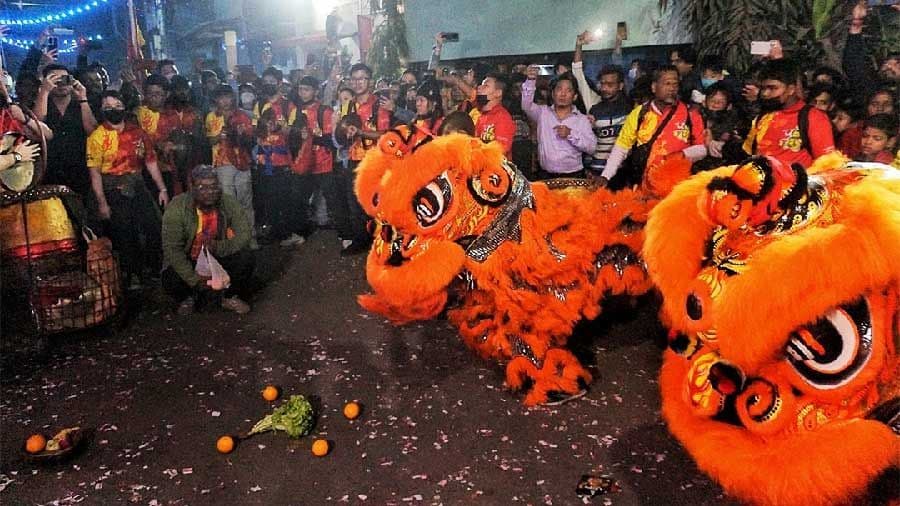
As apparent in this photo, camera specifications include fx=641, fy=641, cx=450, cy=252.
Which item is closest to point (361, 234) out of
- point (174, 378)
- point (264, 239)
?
point (264, 239)

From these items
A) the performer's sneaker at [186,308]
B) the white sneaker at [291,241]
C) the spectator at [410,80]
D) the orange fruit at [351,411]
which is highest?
the spectator at [410,80]

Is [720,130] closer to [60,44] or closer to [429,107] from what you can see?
[429,107]

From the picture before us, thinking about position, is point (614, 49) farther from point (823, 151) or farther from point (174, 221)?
point (174, 221)

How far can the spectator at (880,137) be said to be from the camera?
3898 millimetres

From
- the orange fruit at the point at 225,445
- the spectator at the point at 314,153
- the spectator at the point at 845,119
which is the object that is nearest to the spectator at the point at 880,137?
the spectator at the point at 845,119

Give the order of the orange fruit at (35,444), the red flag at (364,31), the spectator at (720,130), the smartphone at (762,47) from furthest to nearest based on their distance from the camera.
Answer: the red flag at (364,31)
the smartphone at (762,47)
the spectator at (720,130)
the orange fruit at (35,444)

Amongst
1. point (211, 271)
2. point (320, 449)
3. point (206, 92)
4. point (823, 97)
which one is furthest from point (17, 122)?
point (823, 97)

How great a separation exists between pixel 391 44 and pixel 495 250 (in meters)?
9.68

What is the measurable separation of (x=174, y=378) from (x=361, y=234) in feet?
9.73

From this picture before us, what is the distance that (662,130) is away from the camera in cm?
451

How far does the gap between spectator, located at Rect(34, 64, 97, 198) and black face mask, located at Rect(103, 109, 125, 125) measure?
0.20 metres

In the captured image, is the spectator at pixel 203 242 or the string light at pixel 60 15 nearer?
the spectator at pixel 203 242

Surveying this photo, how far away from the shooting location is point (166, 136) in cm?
601

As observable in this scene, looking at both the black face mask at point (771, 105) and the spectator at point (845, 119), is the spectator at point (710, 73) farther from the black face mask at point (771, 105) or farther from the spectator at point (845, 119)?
the black face mask at point (771, 105)
